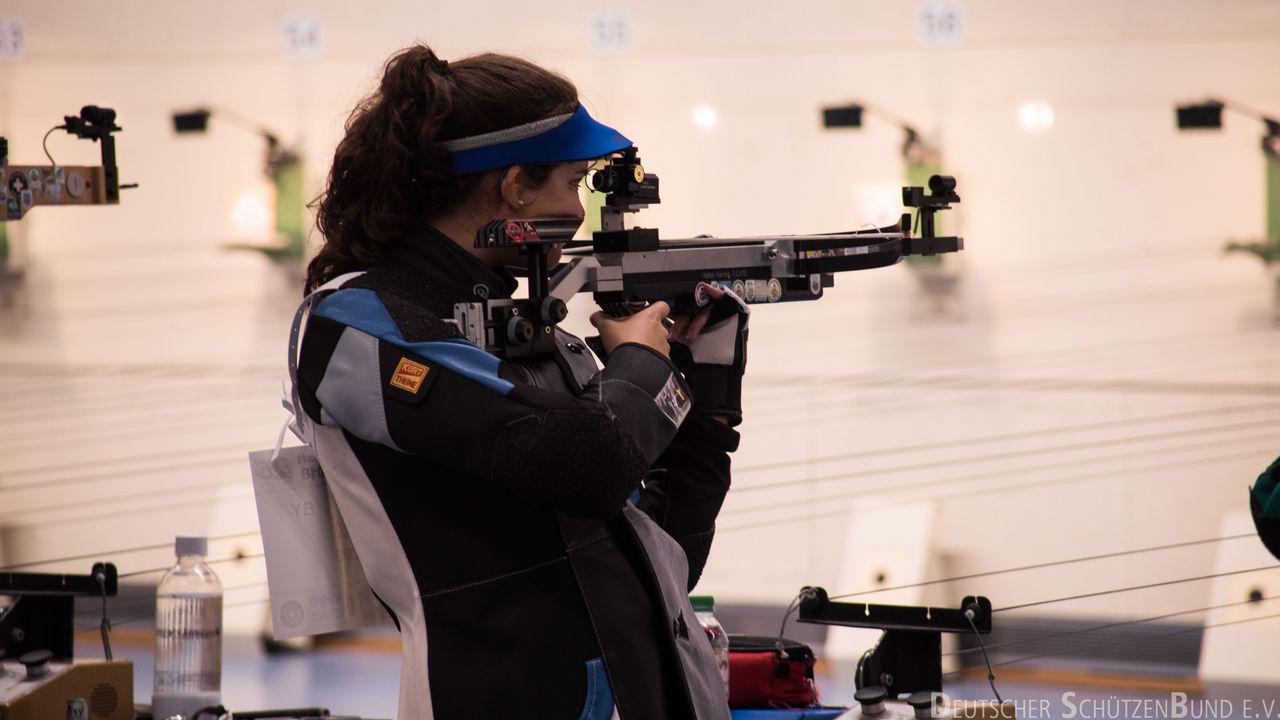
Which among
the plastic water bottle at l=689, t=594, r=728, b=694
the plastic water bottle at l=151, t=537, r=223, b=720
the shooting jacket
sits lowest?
the plastic water bottle at l=151, t=537, r=223, b=720

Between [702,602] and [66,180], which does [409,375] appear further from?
[66,180]

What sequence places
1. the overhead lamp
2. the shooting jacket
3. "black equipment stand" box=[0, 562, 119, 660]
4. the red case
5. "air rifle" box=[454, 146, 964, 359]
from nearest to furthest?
1. the shooting jacket
2. "air rifle" box=[454, 146, 964, 359]
3. the red case
4. "black equipment stand" box=[0, 562, 119, 660]
5. the overhead lamp

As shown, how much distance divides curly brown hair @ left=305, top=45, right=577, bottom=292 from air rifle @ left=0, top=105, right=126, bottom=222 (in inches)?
33.1

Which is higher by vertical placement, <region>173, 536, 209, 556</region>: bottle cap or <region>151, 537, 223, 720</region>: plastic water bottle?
<region>173, 536, 209, 556</region>: bottle cap

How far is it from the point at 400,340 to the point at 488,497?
7.1 inches

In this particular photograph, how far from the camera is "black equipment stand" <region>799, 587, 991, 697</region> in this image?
1.91 meters

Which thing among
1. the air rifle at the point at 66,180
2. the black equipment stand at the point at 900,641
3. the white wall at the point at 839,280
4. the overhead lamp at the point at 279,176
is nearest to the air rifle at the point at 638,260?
the black equipment stand at the point at 900,641

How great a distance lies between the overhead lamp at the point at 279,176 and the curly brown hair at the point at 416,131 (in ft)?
9.42

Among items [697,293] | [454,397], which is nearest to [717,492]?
[697,293]

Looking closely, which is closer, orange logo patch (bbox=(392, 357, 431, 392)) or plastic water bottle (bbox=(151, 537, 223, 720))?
orange logo patch (bbox=(392, 357, 431, 392))

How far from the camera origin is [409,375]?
1.28 m

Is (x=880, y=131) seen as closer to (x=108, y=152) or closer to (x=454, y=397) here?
(x=108, y=152)

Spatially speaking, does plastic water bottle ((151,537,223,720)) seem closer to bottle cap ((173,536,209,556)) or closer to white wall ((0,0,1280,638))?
bottle cap ((173,536,209,556))

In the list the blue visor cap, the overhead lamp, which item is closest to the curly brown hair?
the blue visor cap
